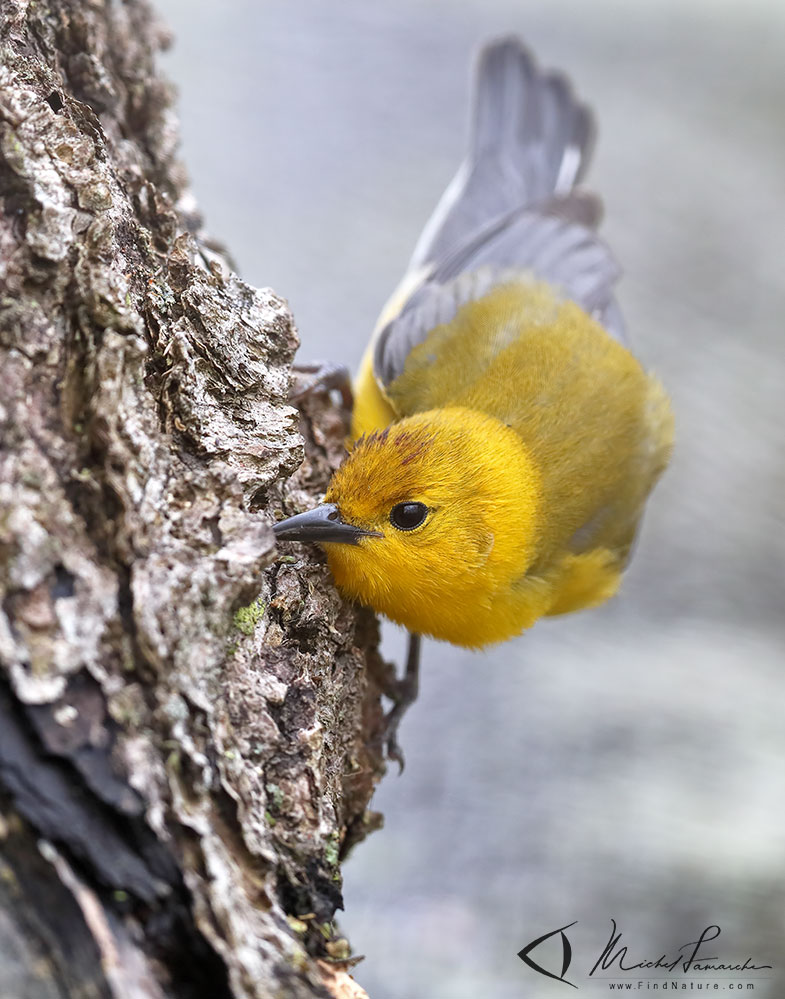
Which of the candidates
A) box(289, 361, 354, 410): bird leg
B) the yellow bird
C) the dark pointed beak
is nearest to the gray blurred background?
the yellow bird

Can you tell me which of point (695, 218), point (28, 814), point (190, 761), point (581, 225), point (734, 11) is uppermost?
point (734, 11)

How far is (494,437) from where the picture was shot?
3.21m

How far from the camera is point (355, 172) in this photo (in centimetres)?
740

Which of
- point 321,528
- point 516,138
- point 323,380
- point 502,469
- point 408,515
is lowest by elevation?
point 321,528

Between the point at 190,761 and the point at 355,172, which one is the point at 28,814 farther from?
the point at 355,172

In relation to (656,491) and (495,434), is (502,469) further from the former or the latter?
(656,491)

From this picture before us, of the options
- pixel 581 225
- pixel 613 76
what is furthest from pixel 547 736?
pixel 613 76

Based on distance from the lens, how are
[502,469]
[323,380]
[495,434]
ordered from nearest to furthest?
[502,469] → [495,434] → [323,380]

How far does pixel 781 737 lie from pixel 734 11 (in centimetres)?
664

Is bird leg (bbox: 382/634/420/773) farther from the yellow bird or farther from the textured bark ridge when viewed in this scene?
the textured bark ridge

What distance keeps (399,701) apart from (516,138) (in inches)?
147

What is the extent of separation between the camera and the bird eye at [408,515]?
290 cm


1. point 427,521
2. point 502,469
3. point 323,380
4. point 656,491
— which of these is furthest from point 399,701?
point 656,491

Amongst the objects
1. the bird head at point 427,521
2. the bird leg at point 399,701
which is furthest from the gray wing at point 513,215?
the bird leg at point 399,701
